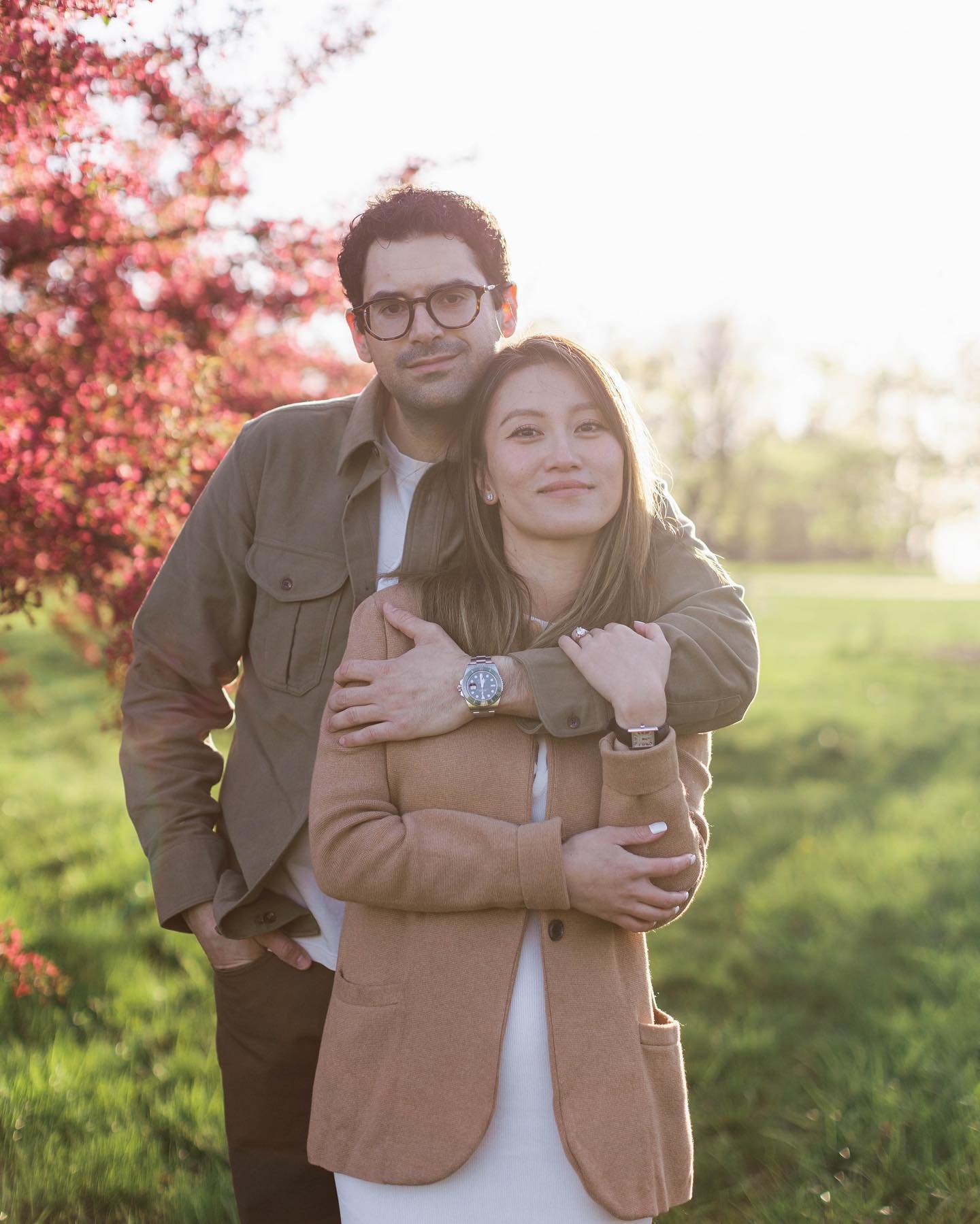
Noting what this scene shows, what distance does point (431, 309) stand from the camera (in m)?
2.54

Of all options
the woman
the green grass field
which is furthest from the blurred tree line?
the woman

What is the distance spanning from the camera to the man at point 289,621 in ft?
8.39

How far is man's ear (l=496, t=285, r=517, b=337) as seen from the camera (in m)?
2.70

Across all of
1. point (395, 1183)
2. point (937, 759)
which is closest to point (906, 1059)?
point (395, 1183)

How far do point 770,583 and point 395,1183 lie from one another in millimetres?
31148

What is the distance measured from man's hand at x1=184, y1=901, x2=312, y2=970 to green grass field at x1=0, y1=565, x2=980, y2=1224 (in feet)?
3.52

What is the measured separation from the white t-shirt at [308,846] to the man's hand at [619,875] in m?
0.73

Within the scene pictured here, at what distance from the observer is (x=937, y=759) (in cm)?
927

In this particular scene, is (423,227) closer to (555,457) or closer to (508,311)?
(508,311)

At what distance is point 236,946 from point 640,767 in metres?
1.16

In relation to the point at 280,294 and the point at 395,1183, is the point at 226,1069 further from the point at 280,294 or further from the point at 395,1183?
the point at 280,294

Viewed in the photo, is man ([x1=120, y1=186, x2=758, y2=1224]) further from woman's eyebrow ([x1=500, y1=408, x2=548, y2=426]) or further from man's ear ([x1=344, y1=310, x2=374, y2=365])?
woman's eyebrow ([x1=500, y1=408, x2=548, y2=426])

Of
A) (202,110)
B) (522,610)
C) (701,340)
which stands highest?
(701,340)

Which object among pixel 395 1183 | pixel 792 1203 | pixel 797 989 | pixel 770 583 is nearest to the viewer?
pixel 395 1183
